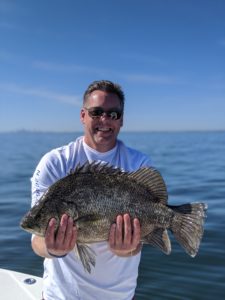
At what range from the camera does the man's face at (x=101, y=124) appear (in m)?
4.28

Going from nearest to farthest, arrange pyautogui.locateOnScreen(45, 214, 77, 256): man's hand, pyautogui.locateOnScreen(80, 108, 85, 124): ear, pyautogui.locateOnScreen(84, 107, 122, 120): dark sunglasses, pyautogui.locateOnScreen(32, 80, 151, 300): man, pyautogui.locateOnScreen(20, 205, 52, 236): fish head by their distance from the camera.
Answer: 1. pyautogui.locateOnScreen(45, 214, 77, 256): man's hand
2. pyautogui.locateOnScreen(20, 205, 52, 236): fish head
3. pyautogui.locateOnScreen(32, 80, 151, 300): man
4. pyautogui.locateOnScreen(84, 107, 122, 120): dark sunglasses
5. pyautogui.locateOnScreen(80, 108, 85, 124): ear

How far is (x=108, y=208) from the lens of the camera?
3.73 m

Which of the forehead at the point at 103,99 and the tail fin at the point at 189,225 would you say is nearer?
the tail fin at the point at 189,225

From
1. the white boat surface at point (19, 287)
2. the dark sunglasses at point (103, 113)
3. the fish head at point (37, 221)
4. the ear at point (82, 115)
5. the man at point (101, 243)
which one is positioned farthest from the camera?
the white boat surface at point (19, 287)

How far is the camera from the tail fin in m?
3.93

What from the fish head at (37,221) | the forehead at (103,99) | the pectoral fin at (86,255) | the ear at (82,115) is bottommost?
the pectoral fin at (86,255)

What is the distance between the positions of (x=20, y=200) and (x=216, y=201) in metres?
7.39

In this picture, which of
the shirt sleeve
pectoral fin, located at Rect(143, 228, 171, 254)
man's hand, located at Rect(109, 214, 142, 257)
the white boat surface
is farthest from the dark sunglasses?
the white boat surface

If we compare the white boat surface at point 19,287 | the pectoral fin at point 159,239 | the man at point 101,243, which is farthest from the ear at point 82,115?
the white boat surface at point 19,287

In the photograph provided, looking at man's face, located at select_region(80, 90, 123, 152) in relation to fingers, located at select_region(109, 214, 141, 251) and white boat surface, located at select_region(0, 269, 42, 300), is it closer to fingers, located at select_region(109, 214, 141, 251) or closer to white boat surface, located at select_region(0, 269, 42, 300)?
fingers, located at select_region(109, 214, 141, 251)

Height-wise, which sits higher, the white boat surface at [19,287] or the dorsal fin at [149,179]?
the dorsal fin at [149,179]

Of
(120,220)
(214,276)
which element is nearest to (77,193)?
(120,220)

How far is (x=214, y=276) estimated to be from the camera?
8.25 metres

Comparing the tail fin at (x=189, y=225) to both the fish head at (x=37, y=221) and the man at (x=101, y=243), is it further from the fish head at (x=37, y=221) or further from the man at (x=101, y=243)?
the fish head at (x=37, y=221)
